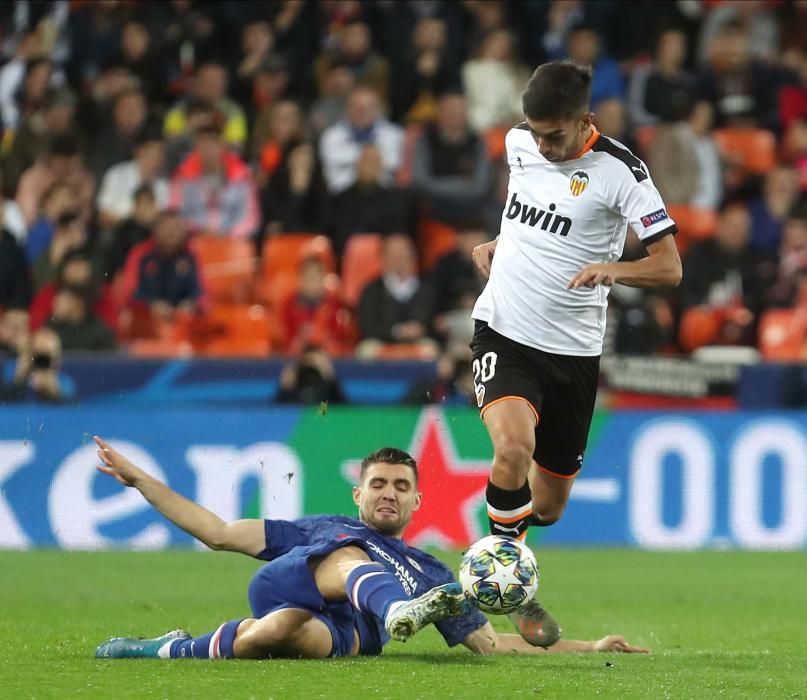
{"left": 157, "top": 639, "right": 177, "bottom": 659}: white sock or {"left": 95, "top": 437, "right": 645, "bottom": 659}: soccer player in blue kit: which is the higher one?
{"left": 95, "top": 437, "right": 645, "bottom": 659}: soccer player in blue kit

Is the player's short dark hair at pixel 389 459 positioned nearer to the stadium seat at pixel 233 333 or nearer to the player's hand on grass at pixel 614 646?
the player's hand on grass at pixel 614 646

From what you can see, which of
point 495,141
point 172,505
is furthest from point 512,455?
point 495,141

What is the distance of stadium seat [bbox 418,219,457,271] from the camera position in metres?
16.2

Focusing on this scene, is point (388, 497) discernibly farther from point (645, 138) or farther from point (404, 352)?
point (645, 138)

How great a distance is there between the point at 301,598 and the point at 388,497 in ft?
1.84

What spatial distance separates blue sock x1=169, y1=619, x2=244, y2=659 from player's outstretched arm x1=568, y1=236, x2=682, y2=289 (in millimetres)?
1836

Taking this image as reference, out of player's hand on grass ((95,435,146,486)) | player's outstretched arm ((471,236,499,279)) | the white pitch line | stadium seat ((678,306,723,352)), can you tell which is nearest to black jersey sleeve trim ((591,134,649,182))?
player's outstretched arm ((471,236,499,279))

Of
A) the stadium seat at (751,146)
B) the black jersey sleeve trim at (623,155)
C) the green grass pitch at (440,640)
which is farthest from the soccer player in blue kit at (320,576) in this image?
the stadium seat at (751,146)

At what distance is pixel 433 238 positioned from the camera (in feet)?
53.3

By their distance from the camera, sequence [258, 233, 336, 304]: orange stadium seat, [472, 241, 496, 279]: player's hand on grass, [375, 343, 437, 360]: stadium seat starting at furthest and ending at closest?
[258, 233, 336, 304]: orange stadium seat, [375, 343, 437, 360]: stadium seat, [472, 241, 496, 279]: player's hand on grass

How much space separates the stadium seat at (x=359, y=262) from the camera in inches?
600

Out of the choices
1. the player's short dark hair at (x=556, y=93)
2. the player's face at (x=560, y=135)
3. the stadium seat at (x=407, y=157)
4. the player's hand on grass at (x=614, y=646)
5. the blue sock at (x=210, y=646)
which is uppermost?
the player's short dark hair at (x=556, y=93)

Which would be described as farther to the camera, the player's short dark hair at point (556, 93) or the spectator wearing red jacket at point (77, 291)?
the spectator wearing red jacket at point (77, 291)

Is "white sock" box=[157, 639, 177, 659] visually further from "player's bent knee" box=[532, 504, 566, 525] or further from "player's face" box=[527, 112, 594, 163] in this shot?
"player's face" box=[527, 112, 594, 163]
